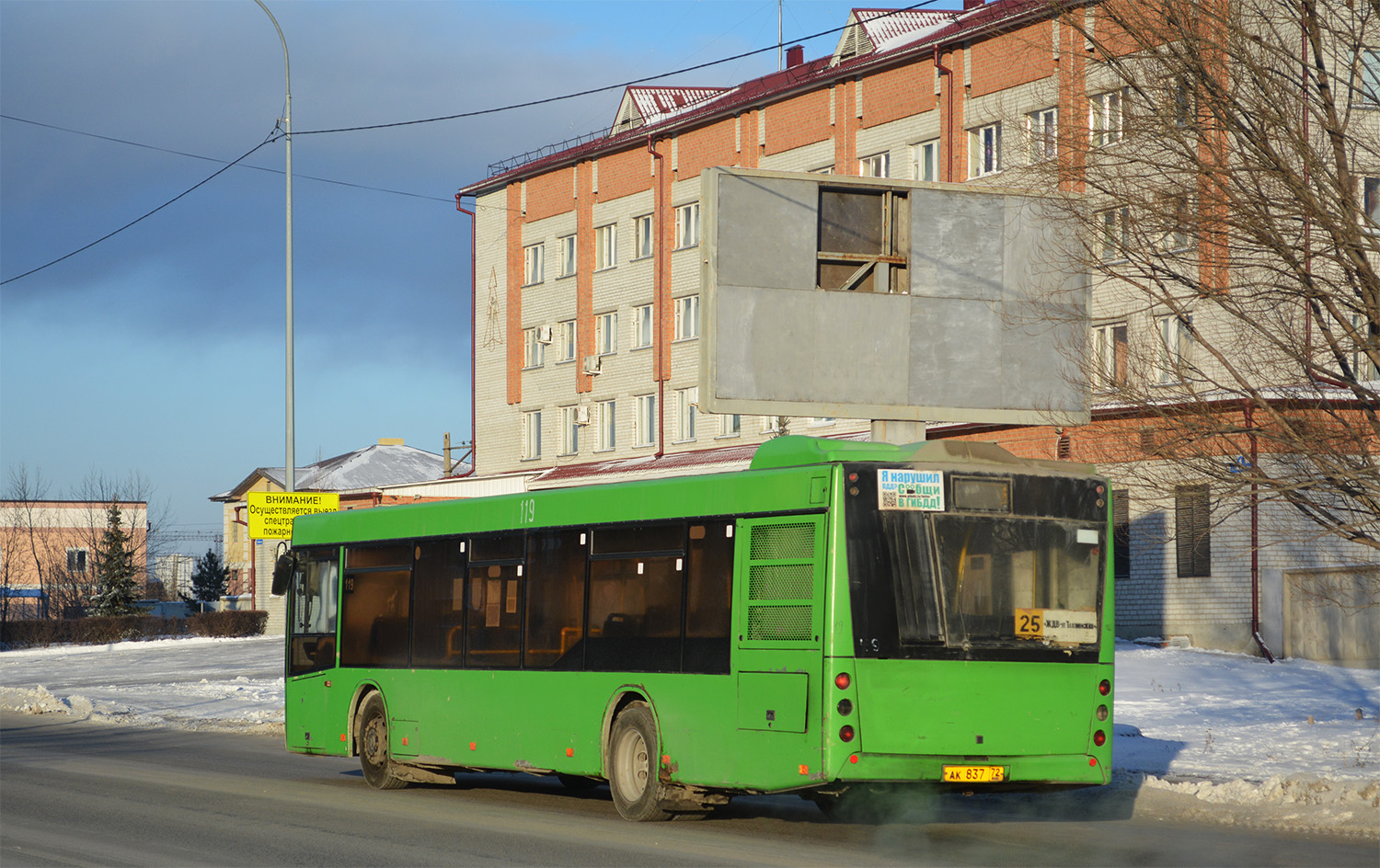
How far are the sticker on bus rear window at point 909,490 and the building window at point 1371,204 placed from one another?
4.81m

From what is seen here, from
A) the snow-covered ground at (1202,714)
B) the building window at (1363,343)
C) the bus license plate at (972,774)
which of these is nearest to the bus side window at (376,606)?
the bus license plate at (972,774)

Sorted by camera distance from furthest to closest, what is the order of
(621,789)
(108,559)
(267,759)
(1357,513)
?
(108,559) < (267,759) < (1357,513) < (621,789)

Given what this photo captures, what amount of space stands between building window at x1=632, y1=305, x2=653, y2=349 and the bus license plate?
40.3 m

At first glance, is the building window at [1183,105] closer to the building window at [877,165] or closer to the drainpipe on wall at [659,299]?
the building window at [877,165]

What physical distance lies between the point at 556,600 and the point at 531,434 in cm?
4231

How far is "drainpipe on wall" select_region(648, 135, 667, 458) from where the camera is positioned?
5003 cm

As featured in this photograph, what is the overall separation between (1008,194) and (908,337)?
81.3 inches

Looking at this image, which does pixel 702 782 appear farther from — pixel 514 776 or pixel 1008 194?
pixel 1008 194

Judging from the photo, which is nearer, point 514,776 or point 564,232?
point 514,776

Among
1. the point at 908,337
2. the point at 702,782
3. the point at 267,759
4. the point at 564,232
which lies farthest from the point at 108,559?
the point at 702,782

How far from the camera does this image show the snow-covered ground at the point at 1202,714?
1302cm

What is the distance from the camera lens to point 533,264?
56.0m

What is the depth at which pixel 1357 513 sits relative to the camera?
14000 millimetres

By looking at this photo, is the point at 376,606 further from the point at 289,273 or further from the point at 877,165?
the point at 877,165
